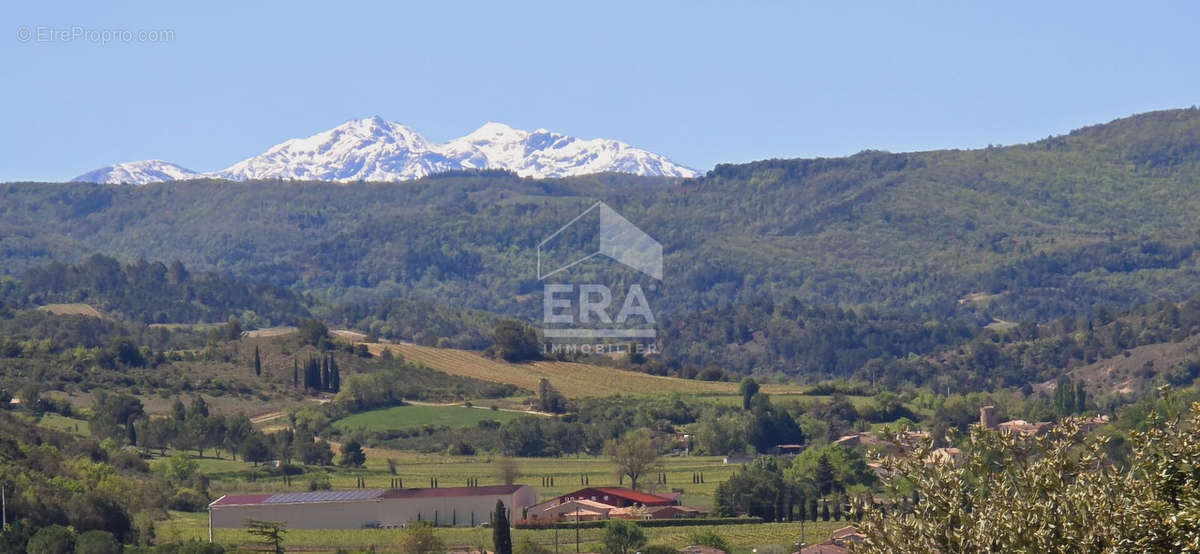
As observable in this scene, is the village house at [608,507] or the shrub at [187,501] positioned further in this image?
the shrub at [187,501]

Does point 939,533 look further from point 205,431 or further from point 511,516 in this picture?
point 205,431

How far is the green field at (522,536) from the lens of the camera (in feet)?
176

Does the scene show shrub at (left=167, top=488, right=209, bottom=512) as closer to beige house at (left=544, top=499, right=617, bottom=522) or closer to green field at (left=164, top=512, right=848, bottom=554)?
green field at (left=164, top=512, right=848, bottom=554)

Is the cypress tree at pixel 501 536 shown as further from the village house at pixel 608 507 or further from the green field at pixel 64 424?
the green field at pixel 64 424

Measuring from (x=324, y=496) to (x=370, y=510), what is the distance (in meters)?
2.92

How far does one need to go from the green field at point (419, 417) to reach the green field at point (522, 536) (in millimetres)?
34751

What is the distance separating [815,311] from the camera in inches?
7579

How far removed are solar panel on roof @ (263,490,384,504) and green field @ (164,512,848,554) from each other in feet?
7.86

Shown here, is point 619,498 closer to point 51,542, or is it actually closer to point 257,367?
point 51,542

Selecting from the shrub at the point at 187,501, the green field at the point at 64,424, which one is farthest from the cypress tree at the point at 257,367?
the shrub at the point at 187,501

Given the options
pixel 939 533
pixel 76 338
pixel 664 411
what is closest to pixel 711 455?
pixel 664 411

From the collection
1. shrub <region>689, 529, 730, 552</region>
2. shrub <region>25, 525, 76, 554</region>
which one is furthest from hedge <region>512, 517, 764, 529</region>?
shrub <region>25, 525, 76, 554</region>

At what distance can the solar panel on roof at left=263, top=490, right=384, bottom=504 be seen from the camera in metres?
61.4

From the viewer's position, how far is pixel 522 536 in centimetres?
5519
